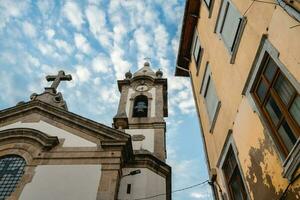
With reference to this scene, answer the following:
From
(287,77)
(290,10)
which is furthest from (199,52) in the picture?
(287,77)

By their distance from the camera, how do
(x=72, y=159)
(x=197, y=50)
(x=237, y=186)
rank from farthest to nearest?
1. (x=72, y=159)
2. (x=197, y=50)
3. (x=237, y=186)

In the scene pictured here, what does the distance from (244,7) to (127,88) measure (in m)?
16.3

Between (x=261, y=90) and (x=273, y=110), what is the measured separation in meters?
0.59

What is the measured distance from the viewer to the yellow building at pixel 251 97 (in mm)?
4461

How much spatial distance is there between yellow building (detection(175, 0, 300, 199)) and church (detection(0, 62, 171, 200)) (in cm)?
427

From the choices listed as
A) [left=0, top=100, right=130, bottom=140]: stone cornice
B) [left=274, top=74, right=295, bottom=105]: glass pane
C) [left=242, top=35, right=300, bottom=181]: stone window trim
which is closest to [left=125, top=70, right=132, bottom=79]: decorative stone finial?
[left=0, top=100, right=130, bottom=140]: stone cornice

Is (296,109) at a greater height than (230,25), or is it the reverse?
(230,25)

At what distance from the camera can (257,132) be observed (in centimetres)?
554

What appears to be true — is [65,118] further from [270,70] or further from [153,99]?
[270,70]

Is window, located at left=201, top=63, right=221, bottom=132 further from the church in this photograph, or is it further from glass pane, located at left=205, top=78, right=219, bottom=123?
the church

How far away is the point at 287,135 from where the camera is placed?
181 inches

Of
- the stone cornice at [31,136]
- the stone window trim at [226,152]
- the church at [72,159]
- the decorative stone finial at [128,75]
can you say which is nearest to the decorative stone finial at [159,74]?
the decorative stone finial at [128,75]

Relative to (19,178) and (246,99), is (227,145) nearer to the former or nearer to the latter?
(246,99)

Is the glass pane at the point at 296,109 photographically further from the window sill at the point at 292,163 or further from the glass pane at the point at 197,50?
the glass pane at the point at 197,50
